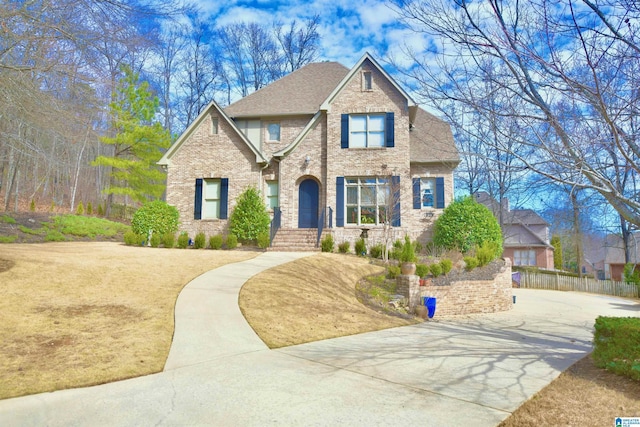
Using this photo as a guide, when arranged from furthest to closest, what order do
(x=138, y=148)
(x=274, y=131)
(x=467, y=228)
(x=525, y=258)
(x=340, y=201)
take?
(x=525, y=258) → (x=138, y=148) → (x=274, y=131) → (x=340, y=201) → (x=467, y=228)

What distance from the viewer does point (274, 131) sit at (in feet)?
67.6

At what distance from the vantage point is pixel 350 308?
29.4 ft

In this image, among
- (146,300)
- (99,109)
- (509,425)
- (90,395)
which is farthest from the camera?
(99,109)

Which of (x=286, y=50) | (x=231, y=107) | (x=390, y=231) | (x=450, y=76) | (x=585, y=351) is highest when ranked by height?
(x=286, y=50)

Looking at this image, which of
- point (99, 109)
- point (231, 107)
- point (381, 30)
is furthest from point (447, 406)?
point (231, 107)

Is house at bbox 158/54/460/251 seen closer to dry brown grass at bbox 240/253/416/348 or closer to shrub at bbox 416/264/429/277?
shrub at bbox 416/264/429/277

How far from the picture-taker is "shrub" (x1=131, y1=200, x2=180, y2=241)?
16.6 m

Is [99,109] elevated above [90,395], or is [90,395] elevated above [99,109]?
[99,109]

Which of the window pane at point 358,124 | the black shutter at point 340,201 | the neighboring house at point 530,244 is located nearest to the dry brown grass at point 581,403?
the black shutter at point 340,201

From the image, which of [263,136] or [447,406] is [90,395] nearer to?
[447,406]

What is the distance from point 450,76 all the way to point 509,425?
4.17 m

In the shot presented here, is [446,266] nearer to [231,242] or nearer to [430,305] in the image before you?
[430,305]

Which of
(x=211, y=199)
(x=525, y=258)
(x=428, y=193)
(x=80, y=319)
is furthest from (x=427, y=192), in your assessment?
(x=525, y=258)

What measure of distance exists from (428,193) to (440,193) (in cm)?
55
